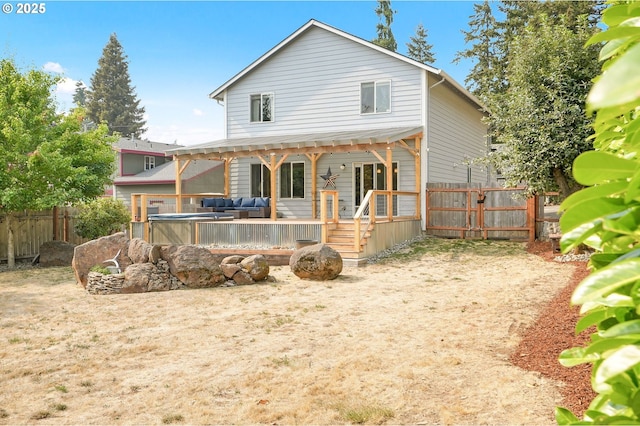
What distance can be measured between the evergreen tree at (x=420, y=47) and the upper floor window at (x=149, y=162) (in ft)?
97.8

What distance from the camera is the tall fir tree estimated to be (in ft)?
191

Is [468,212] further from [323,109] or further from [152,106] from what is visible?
[152,106]

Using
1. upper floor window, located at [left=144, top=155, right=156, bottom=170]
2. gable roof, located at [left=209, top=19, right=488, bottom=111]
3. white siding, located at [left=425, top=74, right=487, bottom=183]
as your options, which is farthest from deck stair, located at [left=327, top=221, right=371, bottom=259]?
upper floor window, located at [left=144, top=155, right=156, bottom=170]

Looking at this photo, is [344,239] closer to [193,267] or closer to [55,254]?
[193,267]

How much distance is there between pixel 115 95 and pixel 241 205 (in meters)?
47.6

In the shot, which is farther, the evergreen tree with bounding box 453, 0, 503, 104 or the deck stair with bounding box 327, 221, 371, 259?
the evergreen tree with bounding box 453, 0, 503, 104

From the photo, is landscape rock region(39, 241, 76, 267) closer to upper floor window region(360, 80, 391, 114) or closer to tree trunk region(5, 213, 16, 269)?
tree trunk region(5, 213, 16, 269)

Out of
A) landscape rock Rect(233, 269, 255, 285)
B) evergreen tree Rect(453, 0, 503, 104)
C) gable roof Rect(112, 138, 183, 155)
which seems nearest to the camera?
landscape rock Rect(233, 269, 255, 285)

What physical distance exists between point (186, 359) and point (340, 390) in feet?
6.40

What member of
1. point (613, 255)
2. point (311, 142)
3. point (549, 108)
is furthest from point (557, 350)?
point (311, 142)

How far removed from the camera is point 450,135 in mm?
19219

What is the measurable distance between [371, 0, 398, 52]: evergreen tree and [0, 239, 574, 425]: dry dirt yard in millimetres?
35935

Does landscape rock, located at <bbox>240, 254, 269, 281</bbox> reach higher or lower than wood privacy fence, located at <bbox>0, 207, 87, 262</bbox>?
lower

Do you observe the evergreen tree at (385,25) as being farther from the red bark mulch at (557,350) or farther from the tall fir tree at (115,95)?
→ the red bark mulch at (557,350)
